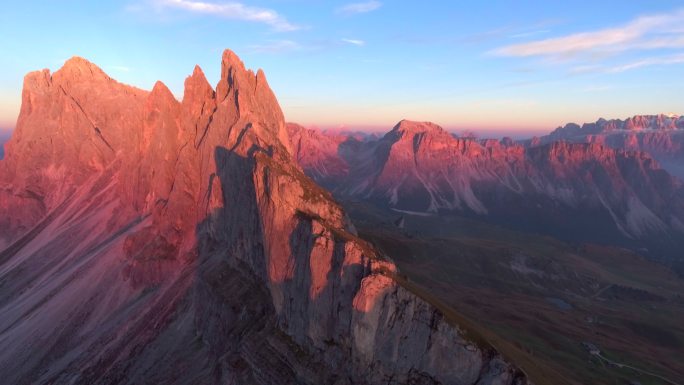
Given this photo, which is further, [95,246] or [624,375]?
[95,246]

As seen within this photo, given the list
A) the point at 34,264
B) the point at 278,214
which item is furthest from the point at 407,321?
the point at 34,264

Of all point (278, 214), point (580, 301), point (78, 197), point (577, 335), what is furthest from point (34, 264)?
point (580, 301)

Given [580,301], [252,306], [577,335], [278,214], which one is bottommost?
[580,301]

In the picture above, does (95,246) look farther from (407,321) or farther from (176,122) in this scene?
(407,321)

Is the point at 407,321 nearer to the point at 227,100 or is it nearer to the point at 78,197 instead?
the point at 227,100

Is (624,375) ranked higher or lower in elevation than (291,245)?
lower

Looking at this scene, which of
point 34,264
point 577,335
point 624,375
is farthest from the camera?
point 34,264

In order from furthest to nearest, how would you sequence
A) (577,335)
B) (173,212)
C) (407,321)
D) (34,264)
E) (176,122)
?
1. (34,264)
2. (176,122)
3. (577,335)
4. (173,212)
5. (407,321)
